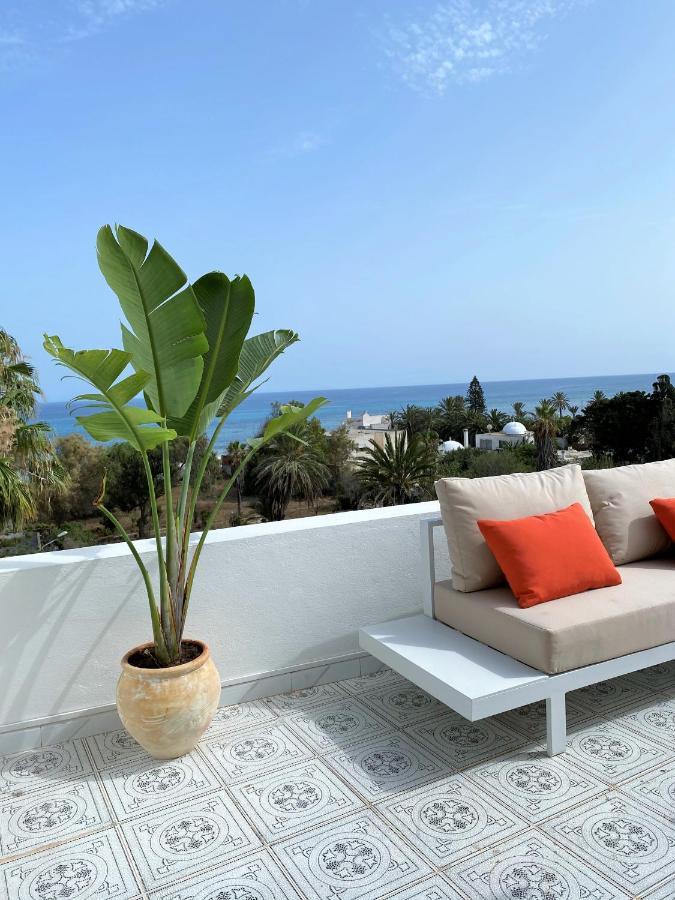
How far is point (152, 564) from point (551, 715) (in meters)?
1.56

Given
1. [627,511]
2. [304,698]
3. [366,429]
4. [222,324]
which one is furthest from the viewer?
[366,429]

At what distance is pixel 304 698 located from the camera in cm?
290

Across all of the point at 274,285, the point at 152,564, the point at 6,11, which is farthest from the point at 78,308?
the point at 152,564

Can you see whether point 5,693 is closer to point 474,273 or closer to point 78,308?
point 78,308

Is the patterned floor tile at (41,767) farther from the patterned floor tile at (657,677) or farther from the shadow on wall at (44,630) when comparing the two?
the patterned floor tile at (657,677)

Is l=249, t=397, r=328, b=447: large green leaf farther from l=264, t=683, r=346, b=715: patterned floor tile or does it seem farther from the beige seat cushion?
l=264, t=683, r=346, b=715: patterned floor tile

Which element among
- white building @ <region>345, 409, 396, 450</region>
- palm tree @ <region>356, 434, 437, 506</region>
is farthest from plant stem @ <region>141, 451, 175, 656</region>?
white building @ <region>345, 409, 396, 450</region>

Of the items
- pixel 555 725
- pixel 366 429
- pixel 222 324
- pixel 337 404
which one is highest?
pixel 222 324

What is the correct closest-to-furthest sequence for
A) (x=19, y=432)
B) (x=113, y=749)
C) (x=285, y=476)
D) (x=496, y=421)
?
(x=113, y=749) < (x=19, y=432) < (x=285, y=476) < (x=496, y=421)

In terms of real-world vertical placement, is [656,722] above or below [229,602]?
below

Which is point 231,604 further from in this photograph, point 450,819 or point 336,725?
point 450,819

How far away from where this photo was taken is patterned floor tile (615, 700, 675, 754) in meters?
2.43

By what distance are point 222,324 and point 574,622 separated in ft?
5.23

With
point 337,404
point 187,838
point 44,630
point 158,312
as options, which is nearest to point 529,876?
point 187,838
